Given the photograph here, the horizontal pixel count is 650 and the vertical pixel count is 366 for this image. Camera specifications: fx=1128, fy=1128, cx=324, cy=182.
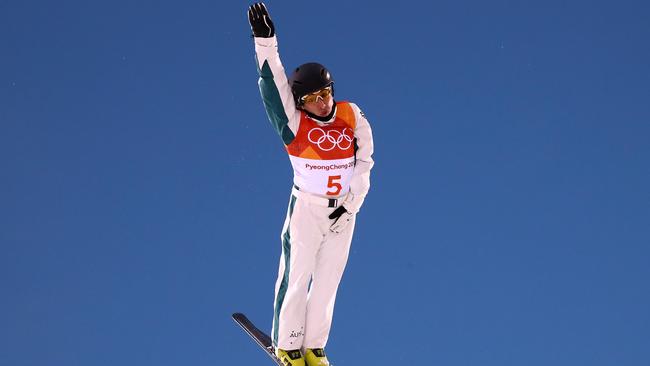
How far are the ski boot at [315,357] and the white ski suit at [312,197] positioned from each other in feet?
0.08

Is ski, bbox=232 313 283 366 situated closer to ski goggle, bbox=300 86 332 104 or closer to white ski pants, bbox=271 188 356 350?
white ski pants, bbox=271 188 356 350

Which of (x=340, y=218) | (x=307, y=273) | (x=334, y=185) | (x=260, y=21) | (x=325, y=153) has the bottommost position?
(x=307, y=273)

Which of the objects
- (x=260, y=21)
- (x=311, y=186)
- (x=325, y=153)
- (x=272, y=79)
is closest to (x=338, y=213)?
(x=311, y=186)

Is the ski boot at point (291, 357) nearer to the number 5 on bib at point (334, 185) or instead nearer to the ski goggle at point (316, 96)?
the number 5 on bib at point (334, 185)

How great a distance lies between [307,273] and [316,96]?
0.69 metres

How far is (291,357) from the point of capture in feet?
14.1

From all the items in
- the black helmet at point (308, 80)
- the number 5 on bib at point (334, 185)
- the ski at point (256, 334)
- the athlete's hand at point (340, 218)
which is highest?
the black helmet at point (308, 80)

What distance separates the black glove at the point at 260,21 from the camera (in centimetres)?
377

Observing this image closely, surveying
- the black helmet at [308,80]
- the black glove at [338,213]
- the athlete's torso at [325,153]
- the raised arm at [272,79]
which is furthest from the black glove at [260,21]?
the black glove at [338,213]

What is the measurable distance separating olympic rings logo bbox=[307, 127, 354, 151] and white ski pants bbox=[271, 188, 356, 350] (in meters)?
0.21

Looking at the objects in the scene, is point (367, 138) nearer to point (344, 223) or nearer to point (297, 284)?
point (344, 223)

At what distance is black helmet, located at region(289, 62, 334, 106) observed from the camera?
396cm

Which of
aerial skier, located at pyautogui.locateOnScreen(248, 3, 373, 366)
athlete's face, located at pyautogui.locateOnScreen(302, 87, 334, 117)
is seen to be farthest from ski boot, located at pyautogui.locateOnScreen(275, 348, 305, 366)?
athlete's face, located at pyautogui.locateOnScreen(302, 87, 334, 117)

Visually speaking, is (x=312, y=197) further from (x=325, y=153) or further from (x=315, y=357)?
(x=315, y=357)
